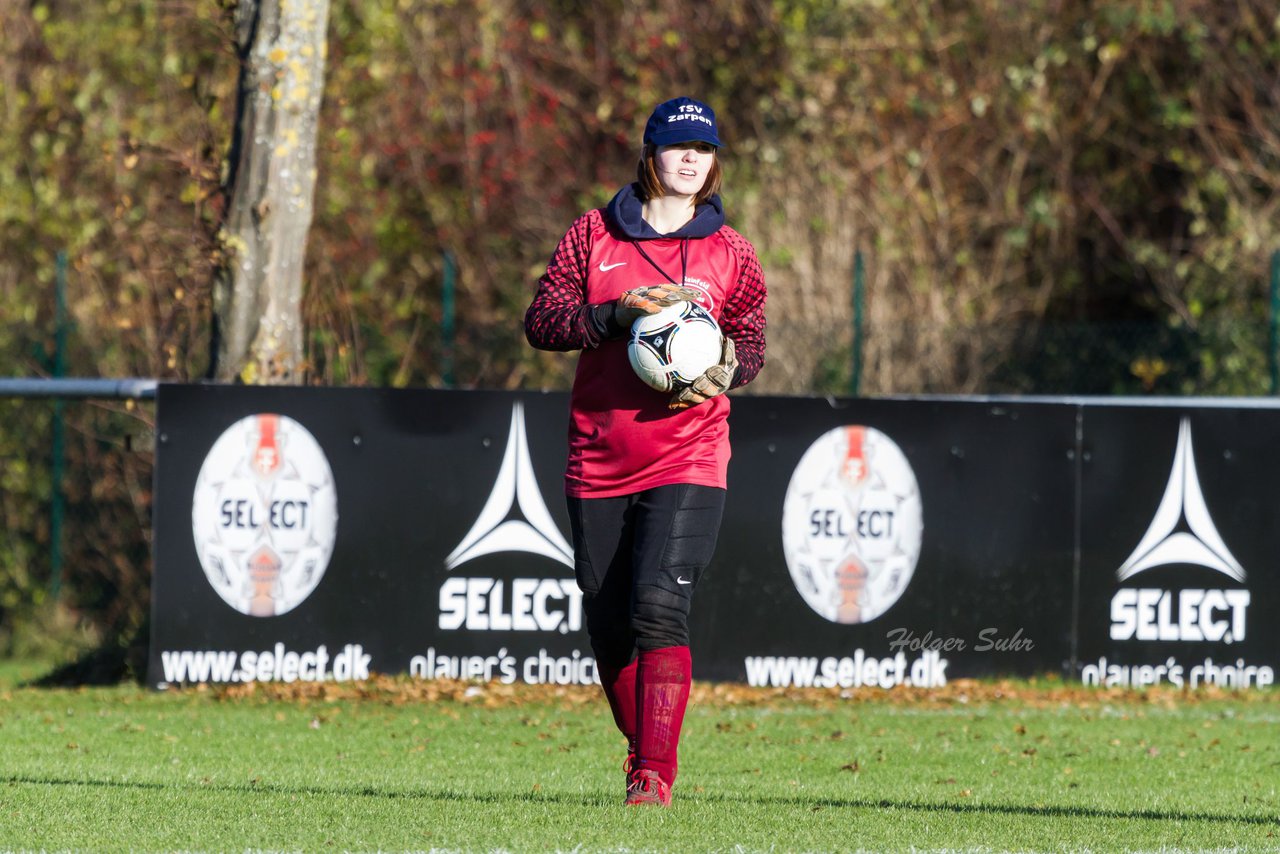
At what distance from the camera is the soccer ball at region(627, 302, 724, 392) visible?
4883 millimetres

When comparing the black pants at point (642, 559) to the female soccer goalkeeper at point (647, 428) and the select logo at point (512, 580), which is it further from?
the select logo at point (512, 580)

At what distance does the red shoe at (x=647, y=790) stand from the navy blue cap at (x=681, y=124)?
192 cm

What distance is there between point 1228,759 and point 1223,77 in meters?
10.3

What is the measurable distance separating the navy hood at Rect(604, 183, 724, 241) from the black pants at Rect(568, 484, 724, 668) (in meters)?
0.79

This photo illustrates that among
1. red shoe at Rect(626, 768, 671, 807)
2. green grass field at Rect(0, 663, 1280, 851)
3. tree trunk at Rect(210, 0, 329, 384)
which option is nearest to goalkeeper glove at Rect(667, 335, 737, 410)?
red shoe at Rect(626, 768, 671, 807)

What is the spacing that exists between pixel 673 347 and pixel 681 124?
77 cm

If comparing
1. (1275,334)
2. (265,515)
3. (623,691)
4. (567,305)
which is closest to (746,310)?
(567,305)

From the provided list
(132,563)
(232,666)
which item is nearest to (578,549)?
(232,666)

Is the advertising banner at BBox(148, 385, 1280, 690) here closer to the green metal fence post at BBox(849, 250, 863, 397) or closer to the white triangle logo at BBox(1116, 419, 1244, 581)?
the white triangle logo at BBox(1116, 419, 1244, 581)

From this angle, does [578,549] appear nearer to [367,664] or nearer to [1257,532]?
[367,664]

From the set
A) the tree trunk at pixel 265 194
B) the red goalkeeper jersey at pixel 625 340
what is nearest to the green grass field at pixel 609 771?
the red goalkeeper jersey at pixel 625 340

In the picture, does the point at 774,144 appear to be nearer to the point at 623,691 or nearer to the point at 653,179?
the point at 653,179

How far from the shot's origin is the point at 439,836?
4.75 m

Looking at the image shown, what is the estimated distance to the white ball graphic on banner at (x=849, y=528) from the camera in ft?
28.9
